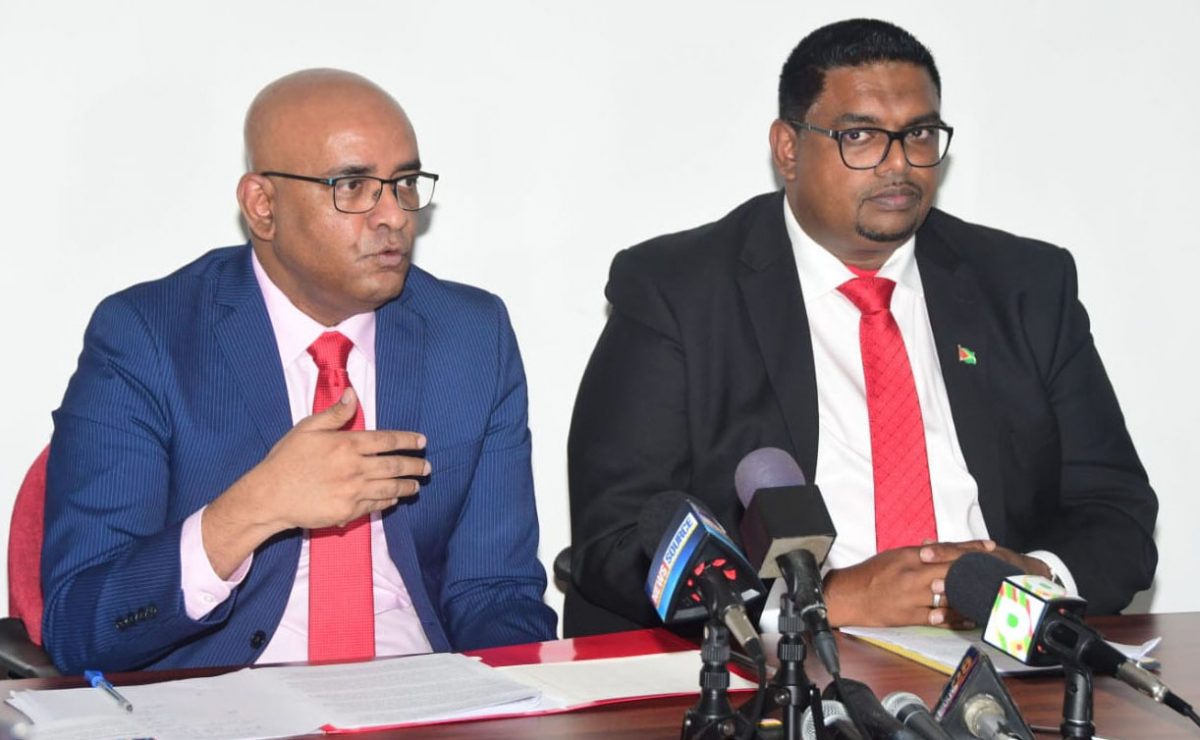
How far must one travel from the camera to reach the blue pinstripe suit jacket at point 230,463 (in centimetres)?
251

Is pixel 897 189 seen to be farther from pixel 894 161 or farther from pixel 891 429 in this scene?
pixel 891 429

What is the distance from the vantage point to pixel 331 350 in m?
2.90

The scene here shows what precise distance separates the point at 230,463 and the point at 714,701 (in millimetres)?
1334

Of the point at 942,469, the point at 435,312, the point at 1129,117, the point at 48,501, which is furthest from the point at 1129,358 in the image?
the point at 48,501

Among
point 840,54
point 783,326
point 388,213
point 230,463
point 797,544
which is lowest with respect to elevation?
point 230,463

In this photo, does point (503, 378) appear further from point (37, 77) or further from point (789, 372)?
point (37, 77)

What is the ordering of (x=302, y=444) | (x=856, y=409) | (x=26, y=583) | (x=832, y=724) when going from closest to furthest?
(x=832, y=724) < (x=302, y=444) < (x=26, y=583) < (x=856, y=409)

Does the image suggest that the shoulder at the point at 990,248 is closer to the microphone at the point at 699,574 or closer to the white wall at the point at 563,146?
the white wall at the point at 563,146

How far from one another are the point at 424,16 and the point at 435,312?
890 mm

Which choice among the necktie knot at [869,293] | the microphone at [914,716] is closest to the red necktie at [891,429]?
the necktie knot at [869,293]

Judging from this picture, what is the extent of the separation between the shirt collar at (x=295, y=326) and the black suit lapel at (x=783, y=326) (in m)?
0.82

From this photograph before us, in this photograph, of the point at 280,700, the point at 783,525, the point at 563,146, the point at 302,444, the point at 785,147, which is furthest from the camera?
the point at 563,146

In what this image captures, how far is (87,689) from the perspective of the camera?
6.66 feet

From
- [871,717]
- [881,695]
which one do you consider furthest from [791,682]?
[881,695]
